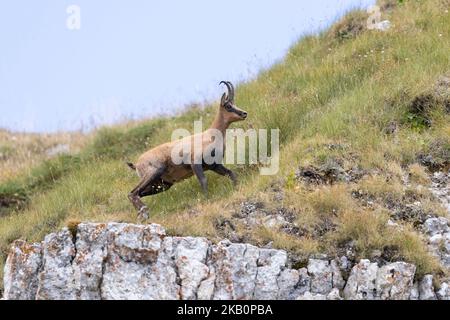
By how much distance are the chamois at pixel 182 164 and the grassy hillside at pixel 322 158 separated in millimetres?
→ 326

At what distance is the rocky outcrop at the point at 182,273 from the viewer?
48.2 ft

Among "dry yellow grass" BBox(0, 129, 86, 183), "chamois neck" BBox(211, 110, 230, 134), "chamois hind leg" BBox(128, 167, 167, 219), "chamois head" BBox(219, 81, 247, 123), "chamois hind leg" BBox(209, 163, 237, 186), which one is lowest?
"chamois hind leg" BBox(128, 167, 167, 219)

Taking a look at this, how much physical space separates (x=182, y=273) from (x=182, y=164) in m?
4.00

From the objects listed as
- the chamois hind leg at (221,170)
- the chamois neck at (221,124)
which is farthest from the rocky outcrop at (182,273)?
the chamois neck at (221,124)

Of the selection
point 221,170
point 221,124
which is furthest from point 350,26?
point 221,170

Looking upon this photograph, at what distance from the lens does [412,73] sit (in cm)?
2030

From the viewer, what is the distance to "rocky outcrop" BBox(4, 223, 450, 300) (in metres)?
14.7

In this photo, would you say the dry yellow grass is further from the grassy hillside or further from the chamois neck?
the chamois neck

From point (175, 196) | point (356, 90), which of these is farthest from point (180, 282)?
point (356, 90)

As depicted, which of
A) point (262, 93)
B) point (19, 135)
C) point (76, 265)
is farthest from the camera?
point (19, 135)

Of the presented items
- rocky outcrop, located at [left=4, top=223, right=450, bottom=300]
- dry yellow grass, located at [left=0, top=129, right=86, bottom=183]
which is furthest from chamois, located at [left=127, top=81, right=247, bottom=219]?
dry yellow grass, located at [left=0, top=129, right=86, bottom=183]
